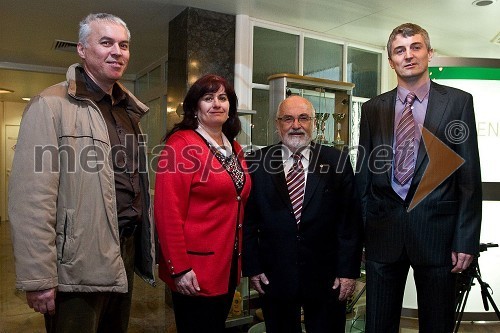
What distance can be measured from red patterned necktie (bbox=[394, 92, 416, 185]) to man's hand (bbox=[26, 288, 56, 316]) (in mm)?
1368

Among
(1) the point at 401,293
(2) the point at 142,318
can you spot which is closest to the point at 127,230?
(1) the point at 401,293

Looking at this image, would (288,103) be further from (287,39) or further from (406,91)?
(287,39)

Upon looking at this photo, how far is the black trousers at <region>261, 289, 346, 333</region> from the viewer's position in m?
1.83

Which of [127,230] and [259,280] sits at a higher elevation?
[127,230]

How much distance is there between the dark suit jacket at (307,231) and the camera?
1830 mm

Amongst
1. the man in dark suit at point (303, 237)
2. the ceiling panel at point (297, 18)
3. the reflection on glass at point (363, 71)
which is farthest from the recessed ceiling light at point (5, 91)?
the man in dark suit at point (303, 237)

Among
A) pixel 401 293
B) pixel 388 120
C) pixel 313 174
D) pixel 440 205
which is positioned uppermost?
pixel 388 120

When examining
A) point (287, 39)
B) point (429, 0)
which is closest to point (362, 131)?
point (429, 0)

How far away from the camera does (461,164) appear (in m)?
1.67

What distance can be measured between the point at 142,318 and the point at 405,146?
8.74 ft

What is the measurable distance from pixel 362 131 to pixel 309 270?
0.68 meters

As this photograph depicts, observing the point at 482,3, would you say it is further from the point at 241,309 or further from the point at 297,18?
the point at 241,309

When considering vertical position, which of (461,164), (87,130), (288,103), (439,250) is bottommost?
(439,250)

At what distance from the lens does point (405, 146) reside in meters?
1.73
